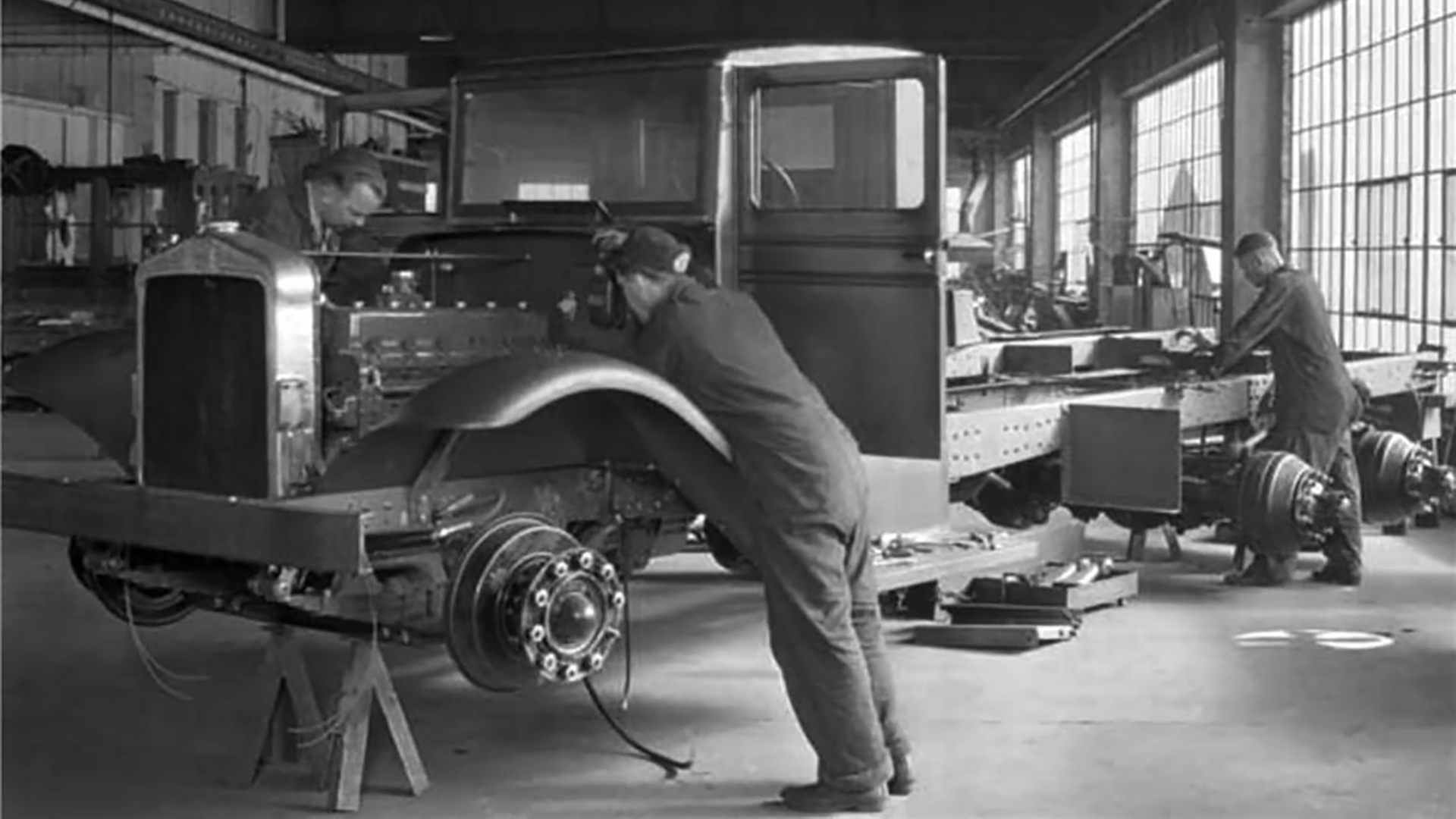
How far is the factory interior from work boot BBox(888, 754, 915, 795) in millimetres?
10

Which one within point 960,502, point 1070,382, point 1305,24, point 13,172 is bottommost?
point 960,502

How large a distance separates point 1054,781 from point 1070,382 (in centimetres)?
339

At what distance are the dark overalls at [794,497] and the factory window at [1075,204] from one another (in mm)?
19101

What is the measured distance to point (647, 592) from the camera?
24.9 ft

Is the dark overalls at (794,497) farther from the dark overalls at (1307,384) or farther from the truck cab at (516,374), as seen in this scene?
the dark overalls at (1307,384)

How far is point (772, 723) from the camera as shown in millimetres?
5367

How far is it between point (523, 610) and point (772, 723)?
56.2 inches

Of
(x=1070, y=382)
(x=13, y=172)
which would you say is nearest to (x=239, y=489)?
(x=1070, y=382)

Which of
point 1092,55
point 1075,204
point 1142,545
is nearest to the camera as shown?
point 1142,545

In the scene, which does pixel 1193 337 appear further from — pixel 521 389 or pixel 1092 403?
pixel 521 389

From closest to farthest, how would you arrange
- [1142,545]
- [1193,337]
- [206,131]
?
[1142,545] → [1193,337] → [206,131]

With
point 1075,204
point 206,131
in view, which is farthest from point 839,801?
point 1075,204

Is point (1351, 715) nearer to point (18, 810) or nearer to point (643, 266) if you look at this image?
point (643, 266)

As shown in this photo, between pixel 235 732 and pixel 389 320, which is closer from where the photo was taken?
pixel 389 320
